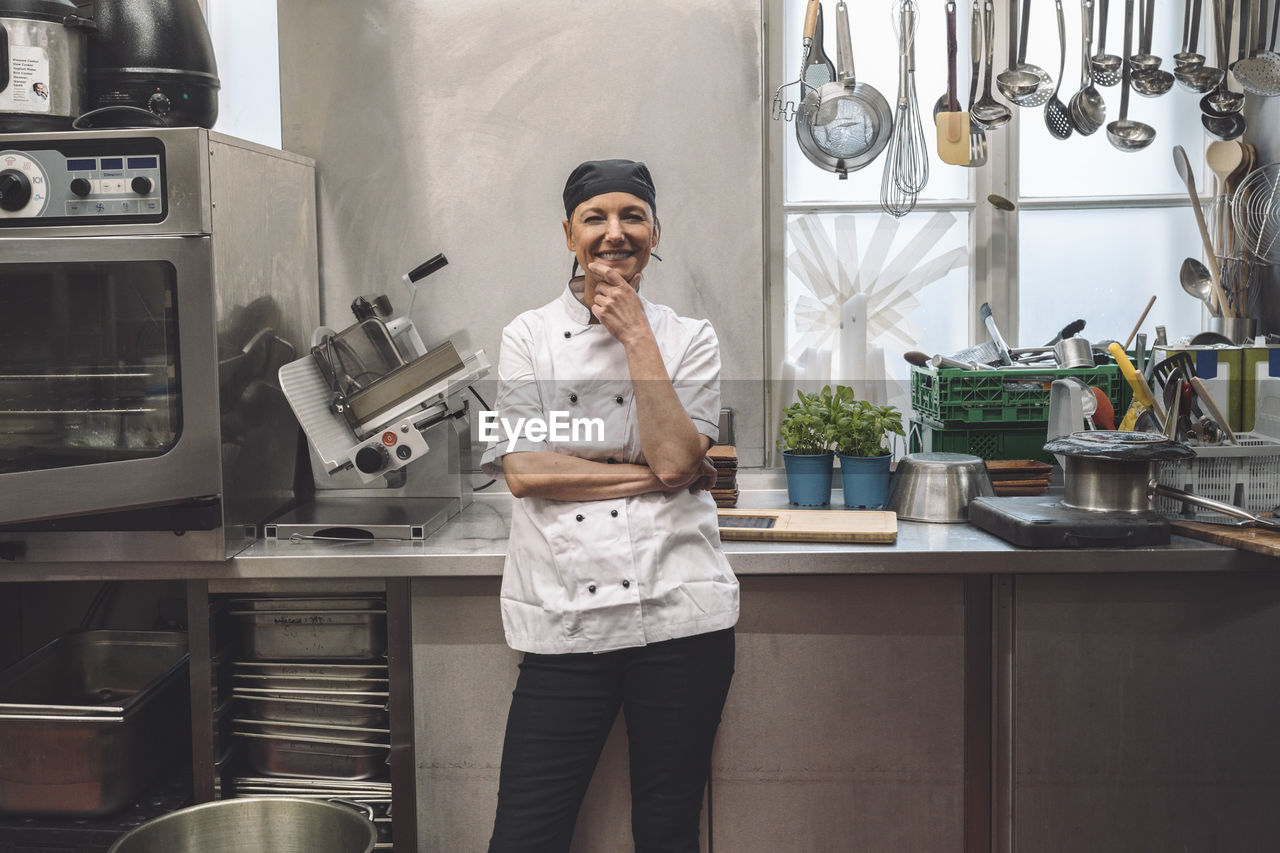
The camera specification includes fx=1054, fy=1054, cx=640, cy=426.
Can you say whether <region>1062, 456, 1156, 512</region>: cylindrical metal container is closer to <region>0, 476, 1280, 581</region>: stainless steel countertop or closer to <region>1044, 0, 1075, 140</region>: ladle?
<region>0, 476, 1280, 581</region>: stainless steel countertop

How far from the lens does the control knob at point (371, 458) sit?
2.21 meters

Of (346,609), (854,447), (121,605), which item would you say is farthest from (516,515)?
(121,605)

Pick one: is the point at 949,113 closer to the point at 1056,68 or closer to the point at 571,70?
the point at 1056,68

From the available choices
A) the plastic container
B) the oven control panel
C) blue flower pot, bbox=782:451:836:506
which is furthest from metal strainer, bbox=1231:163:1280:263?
the oven control panel

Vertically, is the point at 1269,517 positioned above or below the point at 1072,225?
below

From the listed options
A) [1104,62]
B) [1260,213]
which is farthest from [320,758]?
[1260,213]

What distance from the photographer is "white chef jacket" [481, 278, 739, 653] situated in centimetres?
170

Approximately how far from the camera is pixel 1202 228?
2623mm

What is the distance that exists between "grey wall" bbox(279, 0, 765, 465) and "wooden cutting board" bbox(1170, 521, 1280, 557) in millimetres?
1070

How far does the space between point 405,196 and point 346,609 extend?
1093 mm

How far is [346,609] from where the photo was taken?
2180 millimetres

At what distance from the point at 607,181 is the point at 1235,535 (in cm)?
134

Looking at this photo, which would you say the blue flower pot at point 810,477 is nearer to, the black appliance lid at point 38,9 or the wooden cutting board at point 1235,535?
the wooden cutting board at point 1235,535

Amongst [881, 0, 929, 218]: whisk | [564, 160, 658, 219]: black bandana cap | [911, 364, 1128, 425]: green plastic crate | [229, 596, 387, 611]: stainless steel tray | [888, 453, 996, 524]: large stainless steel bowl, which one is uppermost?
Result: [881, 0, 929, 218]: whisk
